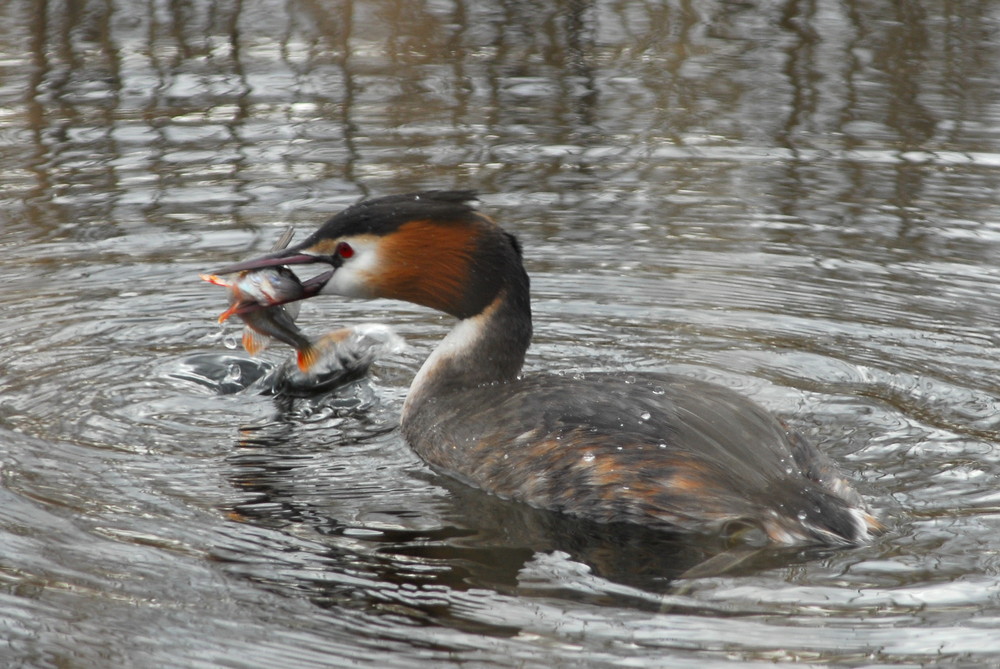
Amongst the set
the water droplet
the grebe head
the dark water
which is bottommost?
the water droplet

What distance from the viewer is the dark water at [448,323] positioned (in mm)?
3863

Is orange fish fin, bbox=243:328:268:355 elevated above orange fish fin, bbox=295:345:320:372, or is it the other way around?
orange fish fin, bbox=243:328:268:355

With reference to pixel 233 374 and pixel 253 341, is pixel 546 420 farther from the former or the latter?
pixel 233 374

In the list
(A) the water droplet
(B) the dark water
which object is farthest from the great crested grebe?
(A) the water droplet

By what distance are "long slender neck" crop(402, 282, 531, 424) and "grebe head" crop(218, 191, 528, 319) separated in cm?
4

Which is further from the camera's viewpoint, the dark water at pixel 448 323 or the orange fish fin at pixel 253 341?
the orange fish fin at pixel 253 341

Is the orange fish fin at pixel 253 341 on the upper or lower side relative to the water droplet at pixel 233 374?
upper

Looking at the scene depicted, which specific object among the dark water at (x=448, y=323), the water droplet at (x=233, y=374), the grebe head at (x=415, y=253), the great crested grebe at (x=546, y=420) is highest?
the grebe head at (x=415, y=253)

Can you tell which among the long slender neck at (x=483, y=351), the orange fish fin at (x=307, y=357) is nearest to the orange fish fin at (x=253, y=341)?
the orange fish fin at (x=307, y=357)

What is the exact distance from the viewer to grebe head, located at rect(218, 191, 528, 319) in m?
5.12

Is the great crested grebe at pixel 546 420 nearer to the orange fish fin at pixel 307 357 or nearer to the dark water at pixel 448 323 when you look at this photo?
the dark water at pixel 448 323

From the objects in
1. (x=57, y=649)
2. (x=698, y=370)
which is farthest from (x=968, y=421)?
(x=57, y=649)

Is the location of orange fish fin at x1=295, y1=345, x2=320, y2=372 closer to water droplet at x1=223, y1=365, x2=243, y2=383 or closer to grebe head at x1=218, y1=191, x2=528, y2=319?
water droplet at x1=223, y1=365, x2=243, y2=383

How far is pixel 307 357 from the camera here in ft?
19.0
